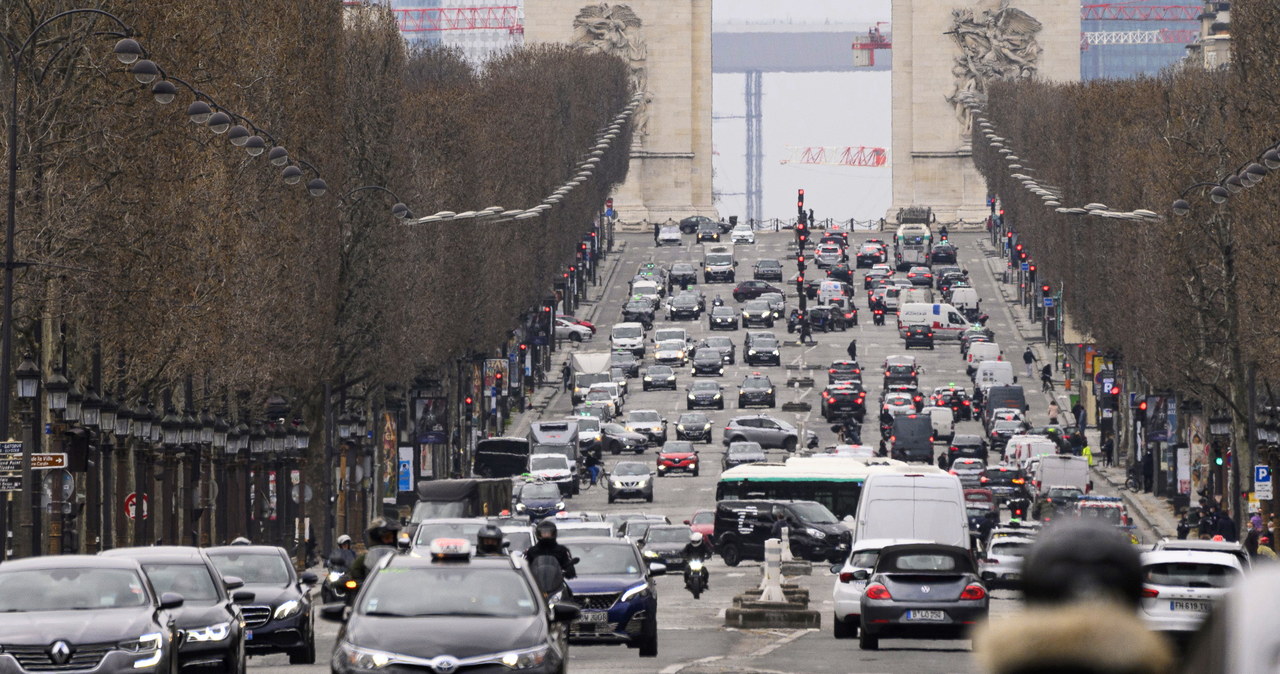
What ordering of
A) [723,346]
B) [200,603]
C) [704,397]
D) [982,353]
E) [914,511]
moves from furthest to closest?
[723,346] < [982,353] < [704,397] < [914,511] < [200,603]

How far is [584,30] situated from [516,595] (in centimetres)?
14527

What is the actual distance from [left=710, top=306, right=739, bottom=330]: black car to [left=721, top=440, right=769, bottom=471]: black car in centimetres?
3907

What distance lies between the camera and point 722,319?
385 feet

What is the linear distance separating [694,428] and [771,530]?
105 ft

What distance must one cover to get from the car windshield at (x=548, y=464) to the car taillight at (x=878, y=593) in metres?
46.1

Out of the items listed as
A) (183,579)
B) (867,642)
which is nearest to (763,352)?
(867,642)

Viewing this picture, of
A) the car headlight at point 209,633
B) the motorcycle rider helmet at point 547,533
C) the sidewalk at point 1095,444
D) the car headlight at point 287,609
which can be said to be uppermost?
the motorcycle rider helmet at point 547,533

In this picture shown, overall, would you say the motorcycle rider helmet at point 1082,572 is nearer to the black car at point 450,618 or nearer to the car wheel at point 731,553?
the black car at point 450,618

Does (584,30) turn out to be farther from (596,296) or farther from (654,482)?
(654,482)

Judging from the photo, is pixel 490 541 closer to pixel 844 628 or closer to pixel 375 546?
pixel 375 546

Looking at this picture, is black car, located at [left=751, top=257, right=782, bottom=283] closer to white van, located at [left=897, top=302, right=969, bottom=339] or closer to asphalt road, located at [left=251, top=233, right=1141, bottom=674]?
asphalt road, located at [left=251, top=233, right=1141, bottom=674]

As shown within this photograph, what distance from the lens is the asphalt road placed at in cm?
2611

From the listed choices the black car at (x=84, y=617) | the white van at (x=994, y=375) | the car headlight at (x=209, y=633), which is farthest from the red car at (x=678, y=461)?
the black car at (x=84, y=617)

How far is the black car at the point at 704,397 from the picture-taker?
93.2 metres
